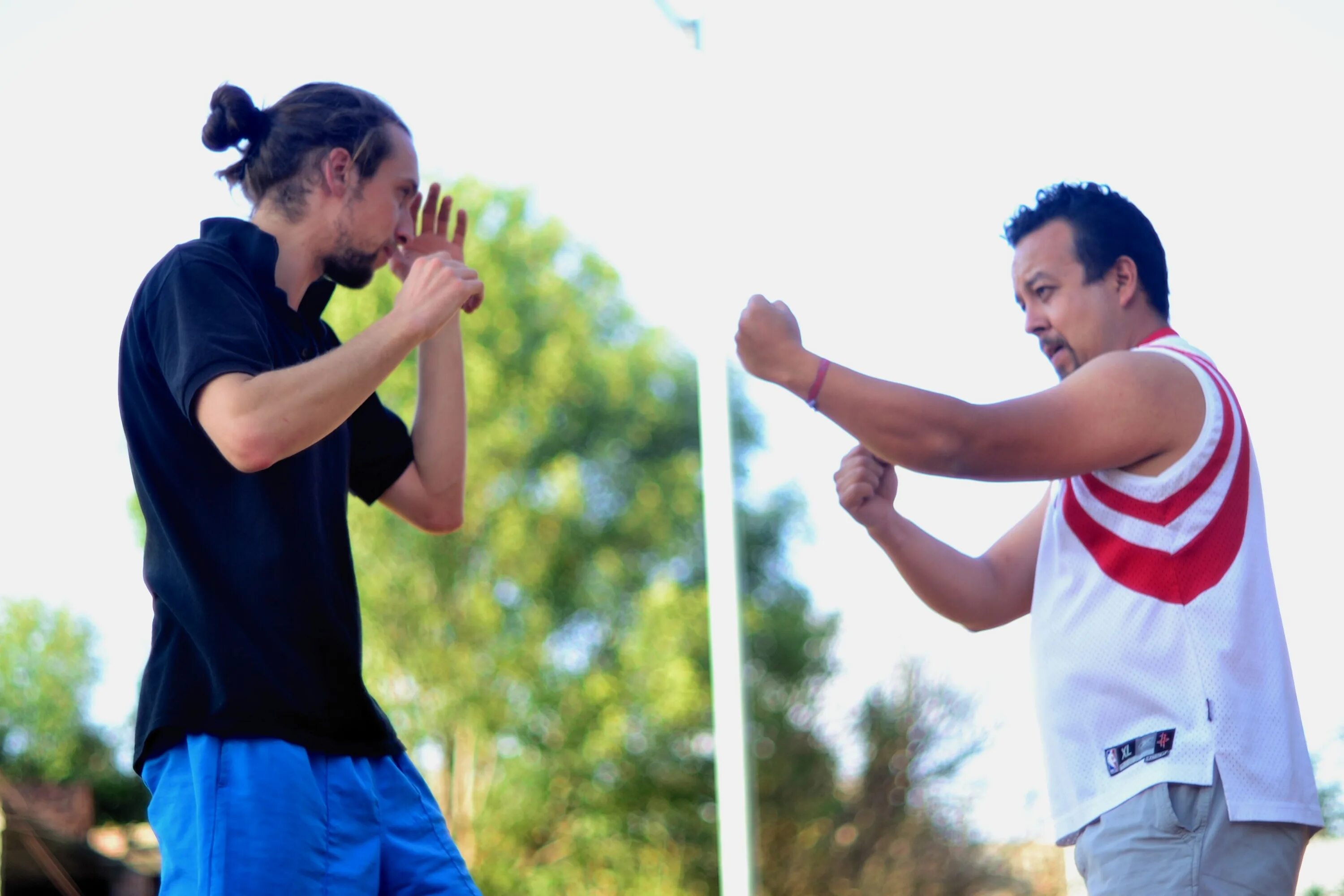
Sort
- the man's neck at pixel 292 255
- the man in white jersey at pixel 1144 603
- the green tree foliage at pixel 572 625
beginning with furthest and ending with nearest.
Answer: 1. the green tree foliage at pixel 572 625
2. the man's neck at pixel 292 255
3. the man in white jersey at pixel 1144 603

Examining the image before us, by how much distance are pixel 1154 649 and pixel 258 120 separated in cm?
147

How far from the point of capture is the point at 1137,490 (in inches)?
72.6

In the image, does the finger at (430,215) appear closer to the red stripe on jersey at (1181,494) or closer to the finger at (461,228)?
the finger at (461,228)

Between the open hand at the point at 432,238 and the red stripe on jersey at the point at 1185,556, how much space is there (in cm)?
111

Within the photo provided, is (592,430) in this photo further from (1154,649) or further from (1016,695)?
(1154,649)

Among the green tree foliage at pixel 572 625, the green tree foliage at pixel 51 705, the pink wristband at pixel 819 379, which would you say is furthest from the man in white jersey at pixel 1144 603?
the green tree foliage at pixel 51 705

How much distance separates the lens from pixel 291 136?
2.01 meters

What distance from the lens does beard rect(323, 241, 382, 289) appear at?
2008 mm

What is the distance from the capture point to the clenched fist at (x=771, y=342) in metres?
1.80

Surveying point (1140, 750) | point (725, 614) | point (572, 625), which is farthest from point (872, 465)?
point (572, 625)

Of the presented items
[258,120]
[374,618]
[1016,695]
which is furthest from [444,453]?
[374,618]

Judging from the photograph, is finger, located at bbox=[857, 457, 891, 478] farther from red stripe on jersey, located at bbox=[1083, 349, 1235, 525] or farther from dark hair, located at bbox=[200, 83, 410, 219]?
dark hair, located at bbox=[200, 83, 410, 219]

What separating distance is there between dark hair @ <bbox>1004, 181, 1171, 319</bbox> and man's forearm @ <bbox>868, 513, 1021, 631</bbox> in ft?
1.62

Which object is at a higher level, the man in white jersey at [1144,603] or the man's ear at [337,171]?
the man's ear at [337,171]
